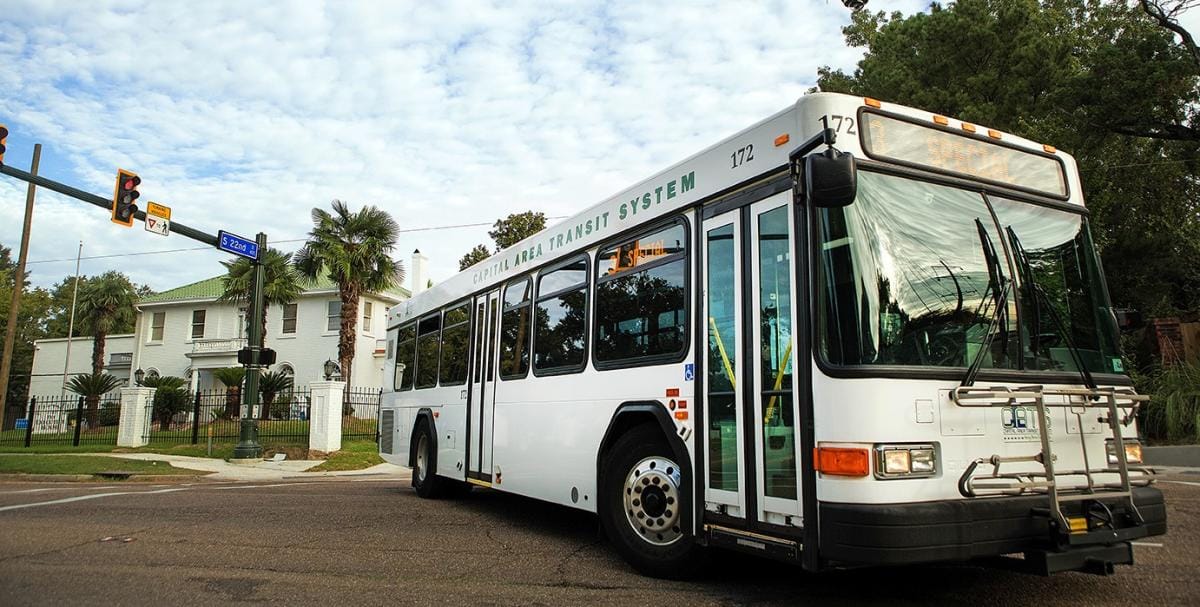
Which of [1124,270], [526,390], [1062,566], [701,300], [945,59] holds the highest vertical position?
[945,59]

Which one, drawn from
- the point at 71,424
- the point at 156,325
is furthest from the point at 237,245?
the point at 156,325

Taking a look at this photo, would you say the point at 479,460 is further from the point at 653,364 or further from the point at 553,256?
the point at 653,364

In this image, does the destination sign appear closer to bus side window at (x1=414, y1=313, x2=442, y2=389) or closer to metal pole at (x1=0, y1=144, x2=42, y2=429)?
bus side window at (x1=414, y1=313, x2=442, y2=389)

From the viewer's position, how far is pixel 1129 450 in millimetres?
4566

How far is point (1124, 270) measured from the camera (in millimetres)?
19844

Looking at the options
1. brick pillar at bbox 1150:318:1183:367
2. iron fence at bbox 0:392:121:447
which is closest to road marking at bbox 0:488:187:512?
iron fence at bbox 0:392:121:447

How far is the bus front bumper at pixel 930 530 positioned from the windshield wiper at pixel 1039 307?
0.95 m

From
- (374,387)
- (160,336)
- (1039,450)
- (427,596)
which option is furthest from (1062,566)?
(160,336)

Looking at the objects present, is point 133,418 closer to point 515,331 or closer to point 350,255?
point 350,255

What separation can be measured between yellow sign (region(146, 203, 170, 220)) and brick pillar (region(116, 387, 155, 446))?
876 cm

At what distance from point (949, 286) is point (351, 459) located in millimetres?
17285

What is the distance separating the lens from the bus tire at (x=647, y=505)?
518 cm

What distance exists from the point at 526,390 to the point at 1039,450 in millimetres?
4565

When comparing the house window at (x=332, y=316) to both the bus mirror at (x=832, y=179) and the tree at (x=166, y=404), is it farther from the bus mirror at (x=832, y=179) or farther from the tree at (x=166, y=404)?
the bus mirror at (x=832, y=179)
